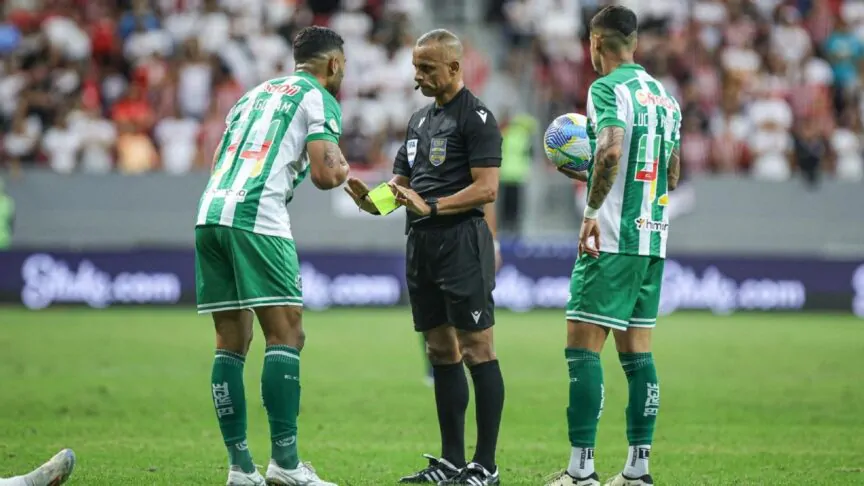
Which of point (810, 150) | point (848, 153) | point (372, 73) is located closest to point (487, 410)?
point (372, 73)

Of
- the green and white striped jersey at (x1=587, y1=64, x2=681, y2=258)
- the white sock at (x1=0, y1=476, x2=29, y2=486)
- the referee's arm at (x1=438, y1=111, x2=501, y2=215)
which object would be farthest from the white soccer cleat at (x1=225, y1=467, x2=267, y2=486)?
the green and white striped jersey at (x1=587, y1=64, x2=681, y2=258)

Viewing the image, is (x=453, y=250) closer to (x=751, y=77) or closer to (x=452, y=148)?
(x=452, y=148)

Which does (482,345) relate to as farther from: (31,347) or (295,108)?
(31,347)

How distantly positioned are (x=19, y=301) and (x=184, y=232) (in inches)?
109

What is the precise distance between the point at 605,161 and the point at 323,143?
1.56 metres

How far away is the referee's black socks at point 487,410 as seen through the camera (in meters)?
7.68

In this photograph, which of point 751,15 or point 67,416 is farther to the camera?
point 751,15

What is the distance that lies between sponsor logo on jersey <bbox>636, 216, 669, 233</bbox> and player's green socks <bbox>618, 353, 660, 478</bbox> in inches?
28.4

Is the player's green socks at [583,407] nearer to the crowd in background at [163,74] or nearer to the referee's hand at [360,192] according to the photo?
the referee's hand at [360,192]

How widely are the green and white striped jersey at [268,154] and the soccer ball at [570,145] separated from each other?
1.38 m

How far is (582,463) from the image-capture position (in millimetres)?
7289

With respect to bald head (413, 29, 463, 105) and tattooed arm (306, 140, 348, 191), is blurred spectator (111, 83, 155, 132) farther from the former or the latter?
tattooed arm (306, 140, 348, 191)

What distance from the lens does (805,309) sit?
21562mm

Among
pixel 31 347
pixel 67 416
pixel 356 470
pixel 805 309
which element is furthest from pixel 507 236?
pixel 356 470
